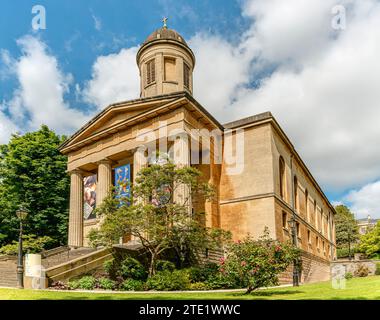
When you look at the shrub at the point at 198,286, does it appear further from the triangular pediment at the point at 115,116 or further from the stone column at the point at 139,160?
the triangular pediment at the point at 115,116

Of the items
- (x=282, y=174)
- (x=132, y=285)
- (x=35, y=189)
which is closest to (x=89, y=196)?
(x=35, y=189)

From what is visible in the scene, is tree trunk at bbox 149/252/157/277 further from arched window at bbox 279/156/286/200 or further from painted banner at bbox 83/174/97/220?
arched window at bbox 279/156/286/200

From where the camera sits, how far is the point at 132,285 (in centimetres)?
2011

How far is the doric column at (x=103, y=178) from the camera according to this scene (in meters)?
30.8

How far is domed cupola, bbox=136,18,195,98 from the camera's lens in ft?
116

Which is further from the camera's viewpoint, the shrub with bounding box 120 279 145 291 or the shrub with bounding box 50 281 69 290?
Answer: the shrub with bounding box 120 279 145 291

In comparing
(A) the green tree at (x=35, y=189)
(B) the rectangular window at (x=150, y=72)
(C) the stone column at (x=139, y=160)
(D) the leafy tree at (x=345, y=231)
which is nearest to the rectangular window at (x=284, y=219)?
(C) the stone column at (x=139, y=160)

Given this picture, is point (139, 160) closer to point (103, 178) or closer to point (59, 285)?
point (103, 178)

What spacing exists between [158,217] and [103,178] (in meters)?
11.3

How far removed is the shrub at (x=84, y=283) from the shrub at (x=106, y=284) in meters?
0.40

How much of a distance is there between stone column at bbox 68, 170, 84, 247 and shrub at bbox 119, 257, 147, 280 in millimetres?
11719

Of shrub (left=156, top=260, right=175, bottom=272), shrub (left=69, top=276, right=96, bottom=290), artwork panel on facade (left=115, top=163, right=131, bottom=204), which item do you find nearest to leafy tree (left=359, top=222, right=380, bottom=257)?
artwork panel on facade (left=115, top=163, right=131, bottom=204)

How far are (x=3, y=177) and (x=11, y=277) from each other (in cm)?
2113
